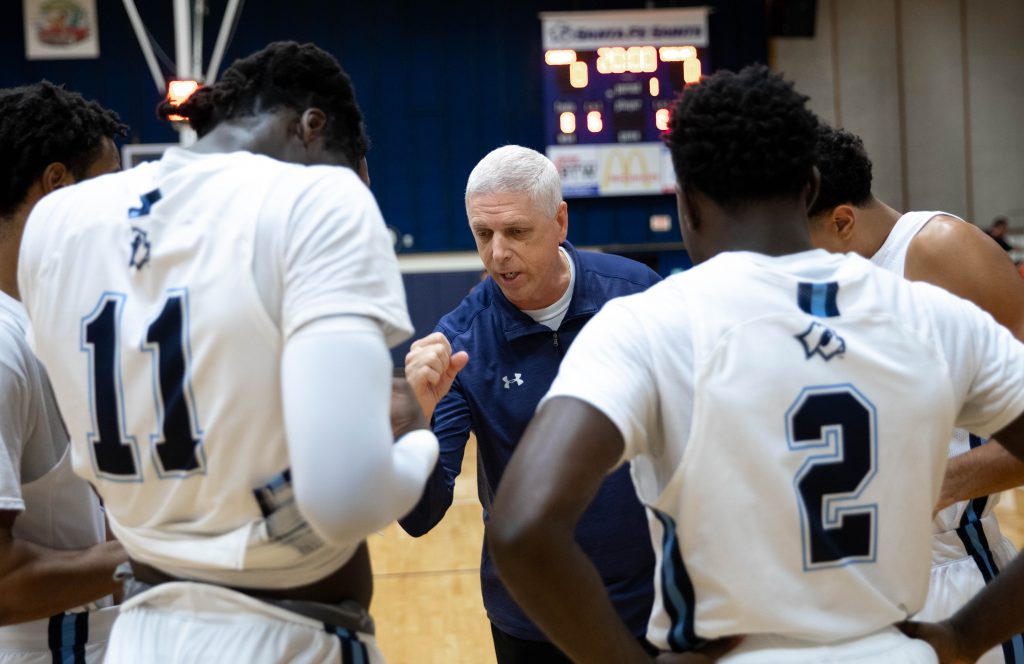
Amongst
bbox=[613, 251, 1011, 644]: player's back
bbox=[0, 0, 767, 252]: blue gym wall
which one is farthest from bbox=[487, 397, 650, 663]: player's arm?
bbox=[0, 0, 767, 252]: blue gym wall

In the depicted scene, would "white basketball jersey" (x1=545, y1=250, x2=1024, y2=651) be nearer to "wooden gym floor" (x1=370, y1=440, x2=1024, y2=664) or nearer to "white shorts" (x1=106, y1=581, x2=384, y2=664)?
"white shorts" (x1=106, y1=581, x2=384, y2=664)

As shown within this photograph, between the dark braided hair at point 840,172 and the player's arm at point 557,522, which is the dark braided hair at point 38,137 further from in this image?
the dark braided hair at point 840,172

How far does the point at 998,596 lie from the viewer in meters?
1.62

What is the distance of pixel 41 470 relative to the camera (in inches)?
77.9

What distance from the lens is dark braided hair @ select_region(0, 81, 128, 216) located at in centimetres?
204

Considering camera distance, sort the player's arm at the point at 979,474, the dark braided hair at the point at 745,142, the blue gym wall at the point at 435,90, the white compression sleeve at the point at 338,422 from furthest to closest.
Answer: the blue gym wall at the point at 435,90
the player's arm at the point at 979,474
the dark braided hair at the point at 745,142
the white compression sleeve at the point at 338,422

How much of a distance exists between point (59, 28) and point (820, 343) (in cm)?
1263

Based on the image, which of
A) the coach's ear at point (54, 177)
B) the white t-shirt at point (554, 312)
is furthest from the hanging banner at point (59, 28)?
the coach's ear at point (54, 177)

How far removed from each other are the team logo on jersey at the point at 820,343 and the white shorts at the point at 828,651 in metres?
0.41

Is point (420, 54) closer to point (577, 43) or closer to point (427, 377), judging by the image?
point (577, 43)

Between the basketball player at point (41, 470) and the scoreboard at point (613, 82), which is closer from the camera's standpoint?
the basketball player at point (41, 470)

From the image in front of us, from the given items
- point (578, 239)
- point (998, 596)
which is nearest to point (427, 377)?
point (998, 596)

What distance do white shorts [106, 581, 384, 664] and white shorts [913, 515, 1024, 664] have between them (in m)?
1.81

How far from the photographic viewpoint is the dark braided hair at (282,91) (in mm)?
1604
